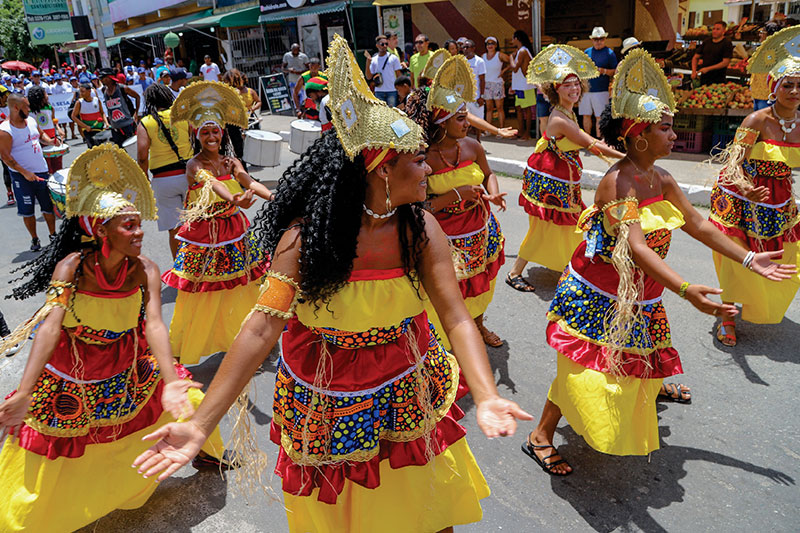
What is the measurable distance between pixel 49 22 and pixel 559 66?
134 ft

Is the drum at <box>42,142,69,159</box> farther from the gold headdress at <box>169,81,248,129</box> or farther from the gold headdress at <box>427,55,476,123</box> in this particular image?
the gold headdress at <box>427,55,476,123</box>

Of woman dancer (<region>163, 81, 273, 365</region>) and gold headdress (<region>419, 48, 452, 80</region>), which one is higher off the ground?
gold headdress (<region>419, 48, 452, 80</region>)

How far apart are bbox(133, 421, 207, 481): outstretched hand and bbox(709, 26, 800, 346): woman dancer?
4214mm

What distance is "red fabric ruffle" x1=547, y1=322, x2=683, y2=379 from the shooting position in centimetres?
332

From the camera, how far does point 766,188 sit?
4.59 meters

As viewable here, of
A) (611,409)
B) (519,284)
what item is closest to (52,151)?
(519,284)

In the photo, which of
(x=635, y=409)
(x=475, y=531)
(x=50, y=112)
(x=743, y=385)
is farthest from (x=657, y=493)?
(x=50, y=112)

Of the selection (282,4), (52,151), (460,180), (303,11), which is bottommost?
(52,151)

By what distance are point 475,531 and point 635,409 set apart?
1049 mm

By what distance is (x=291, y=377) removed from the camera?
251 centimetres

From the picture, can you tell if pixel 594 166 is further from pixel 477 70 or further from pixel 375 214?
pixel 375 214

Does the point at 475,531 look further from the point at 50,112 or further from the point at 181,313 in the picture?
the point at 50,112

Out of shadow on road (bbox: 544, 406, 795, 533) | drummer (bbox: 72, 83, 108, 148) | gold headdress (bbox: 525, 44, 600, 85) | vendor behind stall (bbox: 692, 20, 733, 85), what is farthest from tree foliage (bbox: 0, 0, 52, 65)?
shadow on road (bbox: 544, 406, 795, 533)

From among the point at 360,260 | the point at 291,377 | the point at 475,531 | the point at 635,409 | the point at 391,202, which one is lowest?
the point at 475,531
